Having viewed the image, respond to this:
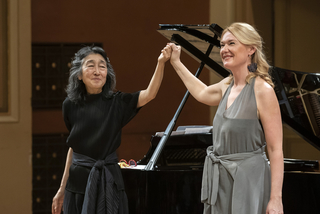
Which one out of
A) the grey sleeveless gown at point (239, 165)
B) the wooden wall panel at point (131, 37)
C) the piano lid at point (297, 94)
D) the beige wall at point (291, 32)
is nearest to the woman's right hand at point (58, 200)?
the grey sleeveless gown at point (239, 165)

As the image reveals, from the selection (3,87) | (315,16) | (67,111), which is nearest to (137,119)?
(3,87)

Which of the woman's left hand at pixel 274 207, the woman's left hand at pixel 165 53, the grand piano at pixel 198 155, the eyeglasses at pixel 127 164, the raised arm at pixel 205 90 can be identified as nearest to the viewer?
the woman's left hand at pixel 274 207

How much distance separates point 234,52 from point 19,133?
3.09 m

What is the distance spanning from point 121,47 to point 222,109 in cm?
307

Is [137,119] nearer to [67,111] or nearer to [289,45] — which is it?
[289,45]

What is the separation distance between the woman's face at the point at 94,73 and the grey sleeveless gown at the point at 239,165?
580mm

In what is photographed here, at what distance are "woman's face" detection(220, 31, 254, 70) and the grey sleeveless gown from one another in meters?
0.09

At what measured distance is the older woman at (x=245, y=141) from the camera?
135 cm

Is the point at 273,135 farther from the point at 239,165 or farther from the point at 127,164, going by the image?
the point at 127,164

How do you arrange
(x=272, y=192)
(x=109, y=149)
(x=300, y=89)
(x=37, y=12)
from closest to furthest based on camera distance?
(x=272, y=192) → (x=109, y=149) → (x=300, y=89) → (x=37, y=12)

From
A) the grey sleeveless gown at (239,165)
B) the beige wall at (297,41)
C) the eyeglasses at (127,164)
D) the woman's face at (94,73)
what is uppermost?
the beige wall at (297,41)

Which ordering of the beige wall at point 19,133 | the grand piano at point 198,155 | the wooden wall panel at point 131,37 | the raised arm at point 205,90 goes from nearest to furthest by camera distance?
the raised arm at point 205,90
the grand piano at point 198,155
the beige wall at point 19,133
the wooden wall panel at point 131,37

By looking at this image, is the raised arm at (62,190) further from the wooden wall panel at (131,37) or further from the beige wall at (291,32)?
the beige wall at (291,32)

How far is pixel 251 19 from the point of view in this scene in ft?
14.0
